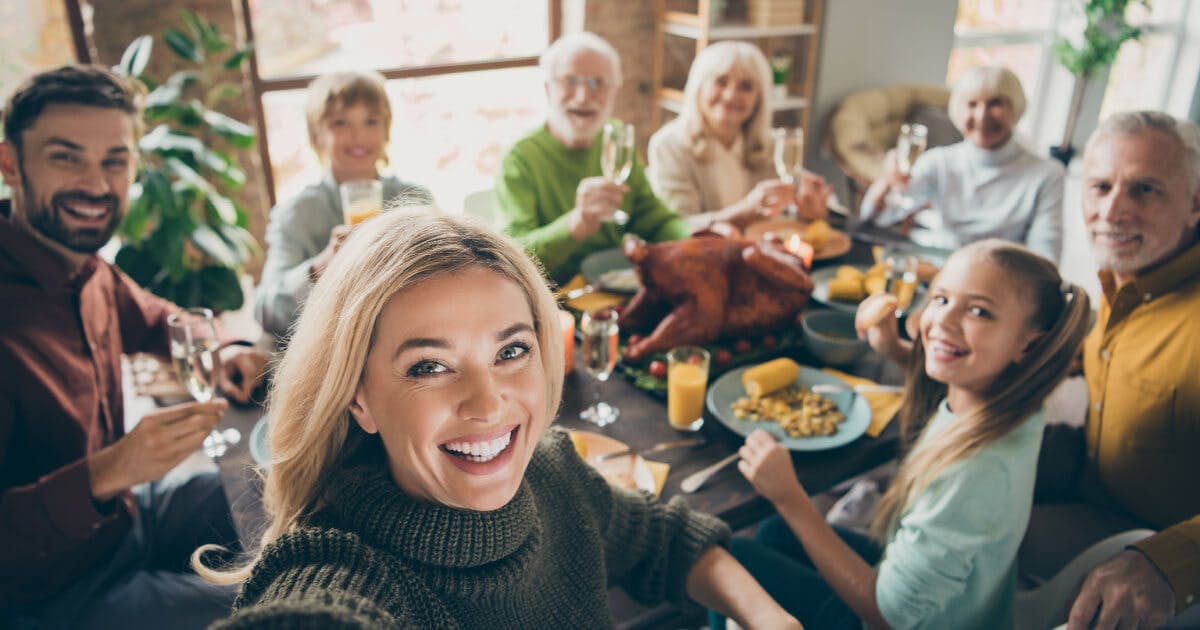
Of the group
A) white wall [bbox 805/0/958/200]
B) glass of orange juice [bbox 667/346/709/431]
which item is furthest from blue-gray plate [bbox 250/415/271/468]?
white wall [bbox 805/0/958/200]

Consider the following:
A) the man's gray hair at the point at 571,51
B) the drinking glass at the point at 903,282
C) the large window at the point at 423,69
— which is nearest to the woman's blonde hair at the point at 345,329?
the drinking glass at the point at 903,282

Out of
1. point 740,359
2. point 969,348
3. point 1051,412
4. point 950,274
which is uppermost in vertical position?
point 950,274

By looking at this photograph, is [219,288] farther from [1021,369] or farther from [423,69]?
[1021,369]

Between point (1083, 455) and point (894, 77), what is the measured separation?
3587mm

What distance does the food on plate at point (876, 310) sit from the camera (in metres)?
1.66

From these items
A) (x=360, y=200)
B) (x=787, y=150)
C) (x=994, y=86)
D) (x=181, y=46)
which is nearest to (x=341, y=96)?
(x=360, y=200)

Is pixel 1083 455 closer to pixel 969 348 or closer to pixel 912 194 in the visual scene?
pixel 969 348

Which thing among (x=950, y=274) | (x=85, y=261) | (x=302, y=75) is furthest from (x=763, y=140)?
(x=85, y=261)

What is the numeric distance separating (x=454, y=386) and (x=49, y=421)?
3.33ft

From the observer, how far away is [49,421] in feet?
4.61

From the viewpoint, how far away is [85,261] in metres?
1.58

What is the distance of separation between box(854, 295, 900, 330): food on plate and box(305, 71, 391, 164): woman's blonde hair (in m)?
1.43

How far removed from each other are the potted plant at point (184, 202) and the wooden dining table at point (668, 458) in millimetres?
1367

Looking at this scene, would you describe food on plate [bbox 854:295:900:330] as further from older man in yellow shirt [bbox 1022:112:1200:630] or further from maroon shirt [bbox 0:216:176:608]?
maroon shirt [bbox 0:216:176:608]
